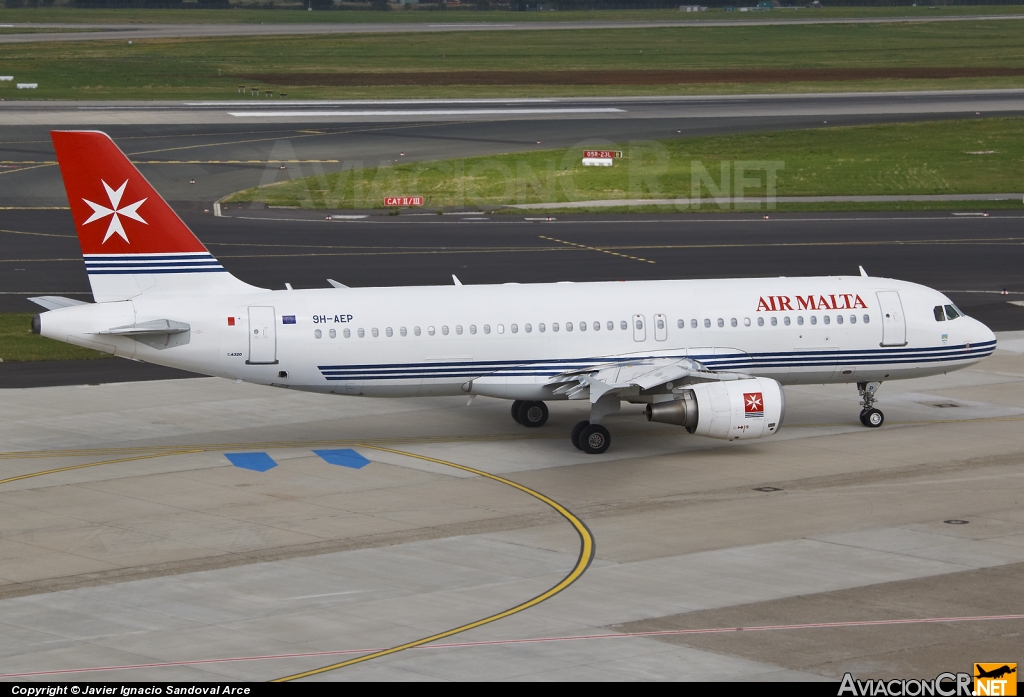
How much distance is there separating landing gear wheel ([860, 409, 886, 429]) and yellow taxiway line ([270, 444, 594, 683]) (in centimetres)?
1232

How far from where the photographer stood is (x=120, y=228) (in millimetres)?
37344

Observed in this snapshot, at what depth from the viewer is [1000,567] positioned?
93.5ft

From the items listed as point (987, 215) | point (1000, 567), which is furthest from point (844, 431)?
point (987, 215)

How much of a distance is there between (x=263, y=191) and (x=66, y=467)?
5387 cm

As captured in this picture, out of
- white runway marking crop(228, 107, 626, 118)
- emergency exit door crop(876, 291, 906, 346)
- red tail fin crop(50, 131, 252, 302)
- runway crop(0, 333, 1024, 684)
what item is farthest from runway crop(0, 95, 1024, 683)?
white runway marking crop(228, 107, 626, 118)

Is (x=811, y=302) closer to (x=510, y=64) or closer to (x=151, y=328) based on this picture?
(x=151, y=328)

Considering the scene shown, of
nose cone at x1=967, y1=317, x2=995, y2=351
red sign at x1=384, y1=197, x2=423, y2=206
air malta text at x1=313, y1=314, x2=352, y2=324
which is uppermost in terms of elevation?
red sign at x1=384, y1=197, x2=423, y2=206

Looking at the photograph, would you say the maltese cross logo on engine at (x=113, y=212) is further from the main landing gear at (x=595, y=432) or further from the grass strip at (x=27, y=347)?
the grass strip at (x=27, y=347)

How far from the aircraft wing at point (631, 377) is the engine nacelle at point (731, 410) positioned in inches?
35.3

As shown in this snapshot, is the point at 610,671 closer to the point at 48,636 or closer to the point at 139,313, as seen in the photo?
the point at 48,636

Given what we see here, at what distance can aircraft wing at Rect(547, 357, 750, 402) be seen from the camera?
37531 millimetres

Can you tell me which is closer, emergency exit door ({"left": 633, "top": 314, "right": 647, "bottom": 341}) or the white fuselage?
the white fuselage

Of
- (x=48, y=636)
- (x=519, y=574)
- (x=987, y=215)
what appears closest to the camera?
(x=48, y=636)

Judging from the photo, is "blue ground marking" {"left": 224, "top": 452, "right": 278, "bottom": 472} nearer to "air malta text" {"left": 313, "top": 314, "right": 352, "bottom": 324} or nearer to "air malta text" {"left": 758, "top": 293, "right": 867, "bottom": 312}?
"air malta text" {"left": 313, "top": 314, "right": 352, "bottom": 324}
